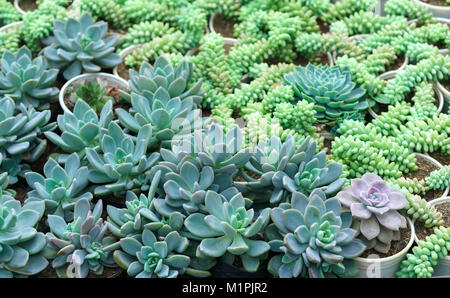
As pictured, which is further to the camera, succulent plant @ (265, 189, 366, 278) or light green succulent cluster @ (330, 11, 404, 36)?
light green succulent cluster @ (330, 11, 404, 36)

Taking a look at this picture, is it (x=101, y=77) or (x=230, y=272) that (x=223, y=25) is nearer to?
(x=101, y=77)

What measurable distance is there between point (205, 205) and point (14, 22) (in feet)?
4.69

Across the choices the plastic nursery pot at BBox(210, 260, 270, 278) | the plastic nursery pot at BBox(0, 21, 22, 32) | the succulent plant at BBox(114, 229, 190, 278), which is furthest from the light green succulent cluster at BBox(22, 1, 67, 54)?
the plastic nursery pot at BBox(210, 260, 270, 278)

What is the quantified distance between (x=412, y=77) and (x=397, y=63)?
0.22 m

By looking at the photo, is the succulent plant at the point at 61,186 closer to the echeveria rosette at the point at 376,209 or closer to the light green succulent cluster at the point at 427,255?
the echeveria rosette at the point at 376,209

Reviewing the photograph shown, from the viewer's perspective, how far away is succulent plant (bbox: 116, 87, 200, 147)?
1854 millimetres

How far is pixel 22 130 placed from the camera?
6.18ft

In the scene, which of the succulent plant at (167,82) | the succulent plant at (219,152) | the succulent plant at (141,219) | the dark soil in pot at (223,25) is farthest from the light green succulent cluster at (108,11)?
the succulent plant at (141,219)

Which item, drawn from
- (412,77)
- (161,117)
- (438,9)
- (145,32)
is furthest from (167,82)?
(438,9)

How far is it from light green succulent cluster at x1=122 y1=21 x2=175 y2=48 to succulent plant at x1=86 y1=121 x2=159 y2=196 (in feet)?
2.32

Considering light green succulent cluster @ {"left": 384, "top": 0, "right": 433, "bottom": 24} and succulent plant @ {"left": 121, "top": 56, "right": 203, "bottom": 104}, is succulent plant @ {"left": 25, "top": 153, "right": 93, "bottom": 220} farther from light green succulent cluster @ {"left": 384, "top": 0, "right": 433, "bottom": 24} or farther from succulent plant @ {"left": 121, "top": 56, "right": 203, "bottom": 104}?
light green succulent cluster @ {"left": 384, "top": 0, "right": 433, "bottom": 24}

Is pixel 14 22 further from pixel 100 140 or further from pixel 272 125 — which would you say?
pixel 272 125

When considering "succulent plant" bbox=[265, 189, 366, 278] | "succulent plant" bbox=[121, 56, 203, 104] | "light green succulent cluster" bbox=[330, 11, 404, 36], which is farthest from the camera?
"light green succulent cluster" bbox=[330, 11, 404, 36]
